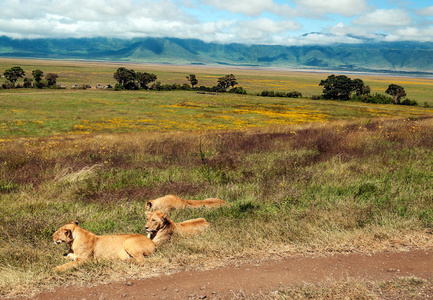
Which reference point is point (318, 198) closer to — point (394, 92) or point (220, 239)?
point (220, 239)

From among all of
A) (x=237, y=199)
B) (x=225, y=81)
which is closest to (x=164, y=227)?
(x=237, y=199)

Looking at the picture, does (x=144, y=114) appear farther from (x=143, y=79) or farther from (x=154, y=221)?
(x=154, y=221)

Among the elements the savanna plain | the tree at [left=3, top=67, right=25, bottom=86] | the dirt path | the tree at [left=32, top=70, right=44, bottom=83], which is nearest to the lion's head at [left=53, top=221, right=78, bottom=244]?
the savanna plain

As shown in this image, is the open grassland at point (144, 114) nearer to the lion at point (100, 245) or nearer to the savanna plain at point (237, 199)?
the savanna plain at point (237, 199)

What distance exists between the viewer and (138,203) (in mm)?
9320

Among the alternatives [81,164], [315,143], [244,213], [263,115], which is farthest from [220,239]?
[263,115]

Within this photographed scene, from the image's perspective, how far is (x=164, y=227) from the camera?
23.1 ft

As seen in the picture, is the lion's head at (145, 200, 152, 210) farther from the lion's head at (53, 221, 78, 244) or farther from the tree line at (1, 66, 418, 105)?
the tree line at (1, 66, 418, 105)

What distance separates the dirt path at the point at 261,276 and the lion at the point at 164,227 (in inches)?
62.5

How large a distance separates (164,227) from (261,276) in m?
2.61

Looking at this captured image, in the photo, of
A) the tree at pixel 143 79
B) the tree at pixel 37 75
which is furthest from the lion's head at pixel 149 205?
the tree at pixel 37 75

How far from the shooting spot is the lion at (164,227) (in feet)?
22.3

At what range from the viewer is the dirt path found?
4.94 meters

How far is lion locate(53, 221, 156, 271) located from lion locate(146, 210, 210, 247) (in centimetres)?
37
